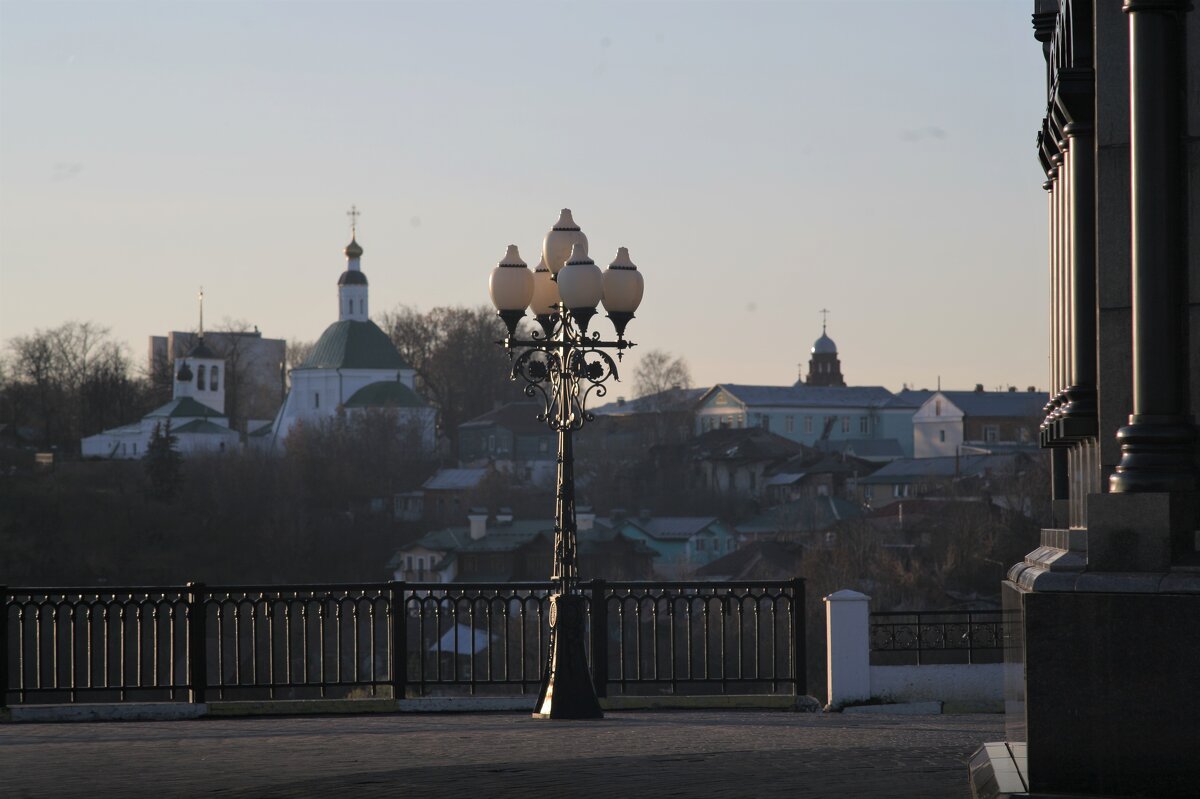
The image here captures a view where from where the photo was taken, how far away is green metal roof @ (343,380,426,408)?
108 meters

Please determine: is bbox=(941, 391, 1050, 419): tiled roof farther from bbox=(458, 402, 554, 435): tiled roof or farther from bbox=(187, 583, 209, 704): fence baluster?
bbox=(187, 583, 209, 704): fence baluster

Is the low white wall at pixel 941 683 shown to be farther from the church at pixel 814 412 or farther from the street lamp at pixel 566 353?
the church at pixel 814 412

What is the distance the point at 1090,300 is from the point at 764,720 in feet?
16.2

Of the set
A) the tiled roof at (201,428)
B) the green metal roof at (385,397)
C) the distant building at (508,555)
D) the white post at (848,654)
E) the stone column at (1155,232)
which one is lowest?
the distant building at (508,555)

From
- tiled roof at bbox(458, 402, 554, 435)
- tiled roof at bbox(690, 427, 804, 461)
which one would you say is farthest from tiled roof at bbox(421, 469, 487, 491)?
tiled roof at bbox(690, 427, 804, 461)

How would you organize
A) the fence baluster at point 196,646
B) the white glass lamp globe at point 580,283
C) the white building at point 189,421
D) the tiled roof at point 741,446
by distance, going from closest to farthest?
1. the white glass lamp globe at point 580,283
2. the fence baluster at point 196,646
3. the white building at point 189,421
4. the tiled roof at point 741,446

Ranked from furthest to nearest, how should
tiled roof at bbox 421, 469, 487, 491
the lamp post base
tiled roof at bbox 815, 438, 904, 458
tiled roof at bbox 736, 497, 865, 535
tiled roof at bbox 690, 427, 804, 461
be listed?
tiled roof at bbox 815, 438, 904, 458, tiled roof at bbox 690, 427, 804, 461, tiled roof at bbox 421, 469, 487, 491, tiled roof at bbox 736, 497, 865, 535, the lamp post base

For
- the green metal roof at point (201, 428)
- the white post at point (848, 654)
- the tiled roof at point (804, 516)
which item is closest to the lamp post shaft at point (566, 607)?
the white post at point (848, 654)

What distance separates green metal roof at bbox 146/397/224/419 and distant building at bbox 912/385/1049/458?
1871 inches

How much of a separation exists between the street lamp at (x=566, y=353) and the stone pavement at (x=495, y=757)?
392 millimetres

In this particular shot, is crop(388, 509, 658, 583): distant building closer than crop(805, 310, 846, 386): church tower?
Yes

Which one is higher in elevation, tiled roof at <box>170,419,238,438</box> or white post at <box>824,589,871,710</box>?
tiled roof at <box>170,419,238,438</box>

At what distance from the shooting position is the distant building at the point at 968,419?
4400 inches

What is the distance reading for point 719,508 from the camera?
307 feet
